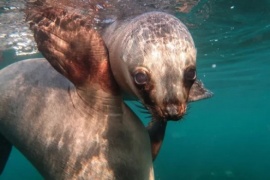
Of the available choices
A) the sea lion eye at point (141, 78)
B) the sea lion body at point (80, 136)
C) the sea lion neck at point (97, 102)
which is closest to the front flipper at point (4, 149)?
the sea lion body at point (80, 136)

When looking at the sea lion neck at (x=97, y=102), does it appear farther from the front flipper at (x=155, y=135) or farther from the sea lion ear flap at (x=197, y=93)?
the sea lion ear flap at (x=197, y=93)

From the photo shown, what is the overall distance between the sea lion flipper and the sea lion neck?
86 millimetres

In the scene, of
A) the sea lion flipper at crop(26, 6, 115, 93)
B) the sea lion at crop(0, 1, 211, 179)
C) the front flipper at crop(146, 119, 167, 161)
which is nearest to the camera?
the sea lion at crop(0, 1, 211, 179)

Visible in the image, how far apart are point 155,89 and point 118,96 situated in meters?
0.75

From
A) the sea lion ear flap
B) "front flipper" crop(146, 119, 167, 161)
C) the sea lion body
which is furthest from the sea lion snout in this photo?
the sea lion ear flap

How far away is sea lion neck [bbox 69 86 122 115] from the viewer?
9.98 feet

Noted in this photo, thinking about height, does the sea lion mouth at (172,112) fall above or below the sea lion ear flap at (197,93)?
above

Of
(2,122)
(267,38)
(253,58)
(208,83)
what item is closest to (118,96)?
(2,122)

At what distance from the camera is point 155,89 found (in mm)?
2455

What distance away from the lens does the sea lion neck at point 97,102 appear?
3041 millimetres

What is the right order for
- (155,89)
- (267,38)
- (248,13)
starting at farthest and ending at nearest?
(267,38)
(248,13)
(155,89)

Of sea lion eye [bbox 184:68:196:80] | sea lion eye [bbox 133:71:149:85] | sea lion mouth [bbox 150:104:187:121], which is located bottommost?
sea lion mouth [bbox 150:104:187:121]

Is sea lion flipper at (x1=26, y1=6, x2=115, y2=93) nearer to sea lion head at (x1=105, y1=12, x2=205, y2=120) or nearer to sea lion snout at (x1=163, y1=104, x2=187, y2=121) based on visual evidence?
sea lion head at (x1=105, y1=12, x2=205, y2=120)

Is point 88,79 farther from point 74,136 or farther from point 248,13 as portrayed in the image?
point 248,13
